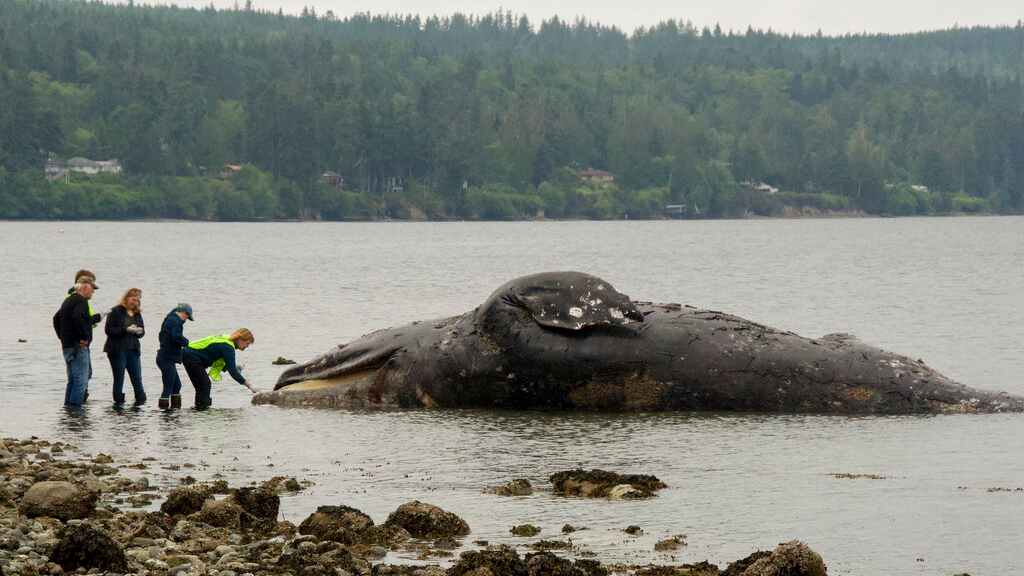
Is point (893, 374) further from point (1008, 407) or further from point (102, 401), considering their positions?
point (102, 401)

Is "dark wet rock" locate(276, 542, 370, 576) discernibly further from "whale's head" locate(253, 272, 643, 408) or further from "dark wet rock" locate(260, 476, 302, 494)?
"whale's head" locate(253, 272, 643, 408)

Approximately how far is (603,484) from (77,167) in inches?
7019

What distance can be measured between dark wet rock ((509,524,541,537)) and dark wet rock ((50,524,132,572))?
10.1 ft

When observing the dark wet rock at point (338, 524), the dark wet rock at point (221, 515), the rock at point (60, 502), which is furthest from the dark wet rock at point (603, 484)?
the rock at point (60, 502)

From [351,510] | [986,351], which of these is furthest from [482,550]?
[986,351]

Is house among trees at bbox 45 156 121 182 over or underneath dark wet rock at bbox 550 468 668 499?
over

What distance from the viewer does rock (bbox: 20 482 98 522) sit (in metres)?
10.8

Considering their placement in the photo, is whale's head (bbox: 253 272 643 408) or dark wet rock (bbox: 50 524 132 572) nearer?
dark wet rock (bbox: 50 524 132 572)

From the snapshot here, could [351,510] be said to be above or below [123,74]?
below

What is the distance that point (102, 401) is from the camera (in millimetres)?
18516

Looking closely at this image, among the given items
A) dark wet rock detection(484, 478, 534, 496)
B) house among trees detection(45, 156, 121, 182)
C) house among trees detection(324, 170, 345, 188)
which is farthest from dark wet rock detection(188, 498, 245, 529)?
house among trees detection(324, 170, 345, 188)

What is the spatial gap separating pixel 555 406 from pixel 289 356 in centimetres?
922

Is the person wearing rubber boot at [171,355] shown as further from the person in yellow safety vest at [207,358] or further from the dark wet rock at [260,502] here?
the dark wet rock at [260,502]

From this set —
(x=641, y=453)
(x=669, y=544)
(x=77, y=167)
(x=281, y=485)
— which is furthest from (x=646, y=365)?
(x=77, y=167)
